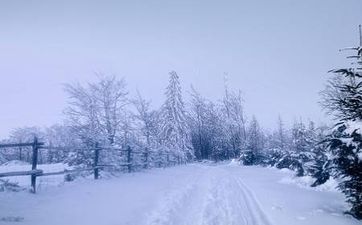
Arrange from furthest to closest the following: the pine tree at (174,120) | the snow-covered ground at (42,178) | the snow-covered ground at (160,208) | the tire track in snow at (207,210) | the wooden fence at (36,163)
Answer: the pine tree at (174,120), the snow-covered ground at (42,178), the wooden fence at (36,163), the tire track in snow at (207,210), the snow-covered ground at (160,208)

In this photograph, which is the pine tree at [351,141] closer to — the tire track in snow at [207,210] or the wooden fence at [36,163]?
the tire track in snow at [207,210]

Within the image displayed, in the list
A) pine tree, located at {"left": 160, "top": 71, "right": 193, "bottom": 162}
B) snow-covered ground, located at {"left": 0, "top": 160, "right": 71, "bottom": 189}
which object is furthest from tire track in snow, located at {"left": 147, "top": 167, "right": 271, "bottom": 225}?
pine tree, located at {"left": 160, "top": 71, "right": 193, "bottom": 162}

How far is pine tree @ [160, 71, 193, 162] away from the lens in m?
53.1

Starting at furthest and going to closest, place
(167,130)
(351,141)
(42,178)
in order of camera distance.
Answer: (167,130) < (42,178) < (351,141)

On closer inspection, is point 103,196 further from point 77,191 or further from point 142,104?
point 142,104

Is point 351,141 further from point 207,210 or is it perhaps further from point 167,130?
point 167,130

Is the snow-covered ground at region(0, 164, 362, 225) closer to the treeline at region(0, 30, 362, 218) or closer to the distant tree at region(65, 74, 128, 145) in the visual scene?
the treeline at region(0, 30, 362, 218)

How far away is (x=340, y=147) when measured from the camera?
27.5 ft

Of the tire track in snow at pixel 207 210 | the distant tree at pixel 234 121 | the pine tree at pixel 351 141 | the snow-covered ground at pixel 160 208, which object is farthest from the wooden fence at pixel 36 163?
the distant tree at pixel 234 121

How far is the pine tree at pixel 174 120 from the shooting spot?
174ft

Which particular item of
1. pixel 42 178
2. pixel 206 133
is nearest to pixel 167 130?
pixel 206 133

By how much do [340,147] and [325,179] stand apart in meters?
7.38

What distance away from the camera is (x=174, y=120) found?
54.1 meters

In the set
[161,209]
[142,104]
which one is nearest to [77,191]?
[161,209]
